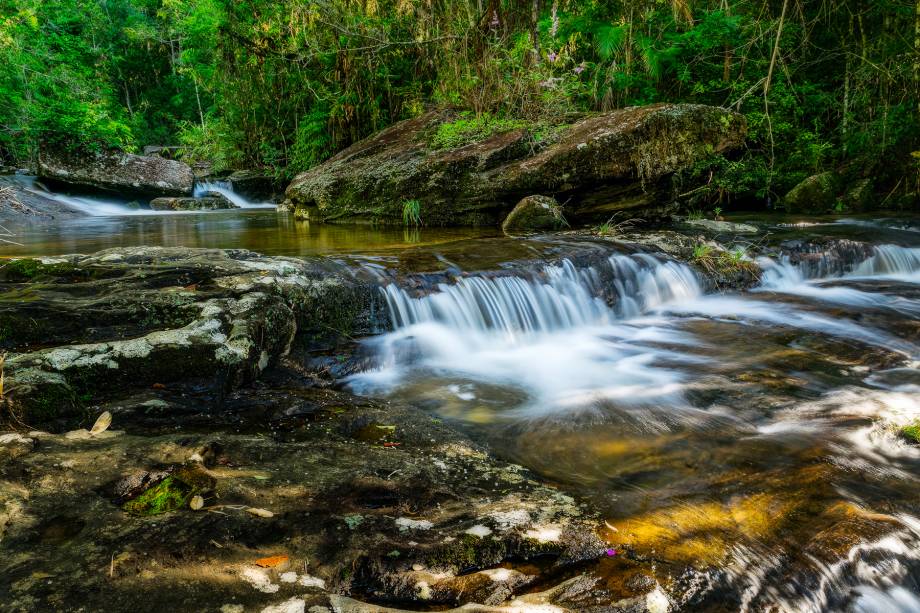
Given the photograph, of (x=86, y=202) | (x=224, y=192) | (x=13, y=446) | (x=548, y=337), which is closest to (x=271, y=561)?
(x=13, y=446)

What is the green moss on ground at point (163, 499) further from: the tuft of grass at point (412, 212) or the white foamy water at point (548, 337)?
the tuft of grass at point (412, 212)

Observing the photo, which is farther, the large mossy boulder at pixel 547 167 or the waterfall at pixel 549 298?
the large mossy boulder at pixel 547 167

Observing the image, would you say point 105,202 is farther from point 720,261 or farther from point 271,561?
point 271,561

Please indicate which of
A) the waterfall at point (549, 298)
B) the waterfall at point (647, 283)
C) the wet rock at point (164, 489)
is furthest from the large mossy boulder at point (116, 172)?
the wet rock at point (164, 489)

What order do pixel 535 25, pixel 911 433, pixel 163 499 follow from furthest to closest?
1. pixel 535 25
2. pixel 911 433
3. pixel 163 499

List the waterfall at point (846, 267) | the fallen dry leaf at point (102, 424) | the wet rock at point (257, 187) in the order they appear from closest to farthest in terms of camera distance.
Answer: the fallen dry leaf at point (102, 424) → the waterfall at point (846, 267) → the wet rock at point (257, 187)

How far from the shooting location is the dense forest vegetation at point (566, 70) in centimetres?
978

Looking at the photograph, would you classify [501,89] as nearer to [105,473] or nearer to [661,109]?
[661,109]

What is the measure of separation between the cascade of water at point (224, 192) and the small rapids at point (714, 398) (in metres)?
12.7

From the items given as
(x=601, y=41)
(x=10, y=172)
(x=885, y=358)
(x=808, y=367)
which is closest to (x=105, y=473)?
(x=808, y=367)

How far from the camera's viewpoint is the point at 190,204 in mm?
14688

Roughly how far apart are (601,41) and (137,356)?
11169 millimetres

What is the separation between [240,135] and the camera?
Result: 17844 mm

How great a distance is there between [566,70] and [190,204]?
10553 millimetres
